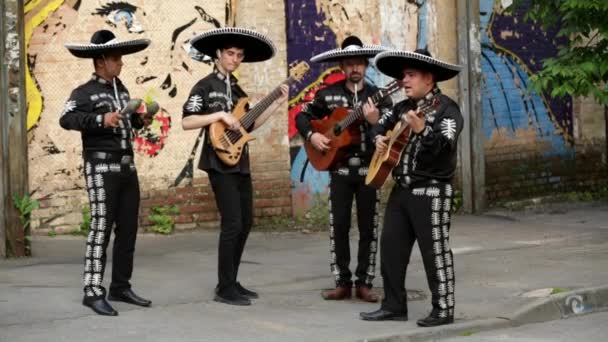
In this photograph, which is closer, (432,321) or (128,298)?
(432,321)

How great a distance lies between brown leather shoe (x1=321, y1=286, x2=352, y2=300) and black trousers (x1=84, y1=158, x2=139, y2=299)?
1.70 m

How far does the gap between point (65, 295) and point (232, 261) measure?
4.34 feet

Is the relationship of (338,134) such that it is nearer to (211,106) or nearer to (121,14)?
(211,106)

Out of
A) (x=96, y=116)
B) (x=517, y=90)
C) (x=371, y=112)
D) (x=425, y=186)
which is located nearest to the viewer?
(x=425, y=186)

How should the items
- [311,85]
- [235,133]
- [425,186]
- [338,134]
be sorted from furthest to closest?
[311,85]
[338,134]
[235,133]
[425,186]

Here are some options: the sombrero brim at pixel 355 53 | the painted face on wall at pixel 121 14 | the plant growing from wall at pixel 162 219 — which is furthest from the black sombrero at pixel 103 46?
the plant growing from wall at pixel 162 219

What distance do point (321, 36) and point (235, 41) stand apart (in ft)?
15.3

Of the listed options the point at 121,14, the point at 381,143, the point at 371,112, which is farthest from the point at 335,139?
the point at 121,14

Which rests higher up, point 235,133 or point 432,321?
point 235,133

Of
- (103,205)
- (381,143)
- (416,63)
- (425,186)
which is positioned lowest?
(103,205)

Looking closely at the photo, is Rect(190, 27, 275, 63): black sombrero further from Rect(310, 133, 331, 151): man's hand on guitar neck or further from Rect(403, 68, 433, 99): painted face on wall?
Rect(403, 68, 433, 99): painted face on wall

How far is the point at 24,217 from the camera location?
37.9 feet

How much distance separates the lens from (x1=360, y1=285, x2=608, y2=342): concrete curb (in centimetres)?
861

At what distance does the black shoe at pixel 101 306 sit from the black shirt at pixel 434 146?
2281 millimetres
